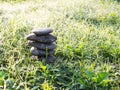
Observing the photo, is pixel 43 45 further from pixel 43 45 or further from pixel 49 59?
pixel 49 59

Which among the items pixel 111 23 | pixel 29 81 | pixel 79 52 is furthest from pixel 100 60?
pixel 111 23

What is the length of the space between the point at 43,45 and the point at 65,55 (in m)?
0.59

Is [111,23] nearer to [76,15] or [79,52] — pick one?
[76,15]

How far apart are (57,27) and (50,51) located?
1793 millimetres

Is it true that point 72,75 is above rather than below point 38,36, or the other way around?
below

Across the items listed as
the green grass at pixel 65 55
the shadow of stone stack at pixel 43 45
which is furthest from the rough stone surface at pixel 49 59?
the green grass at pixel 65 55

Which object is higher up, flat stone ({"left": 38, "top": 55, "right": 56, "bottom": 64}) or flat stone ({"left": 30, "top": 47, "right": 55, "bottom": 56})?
flat stone ({"left": 30, "top": 47, "right": 55, "bottom": 56})

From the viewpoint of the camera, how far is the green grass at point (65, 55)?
472 cm

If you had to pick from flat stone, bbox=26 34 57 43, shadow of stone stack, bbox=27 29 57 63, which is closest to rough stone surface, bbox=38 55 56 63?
shadow of stone stack, bbox=27 29 57 63

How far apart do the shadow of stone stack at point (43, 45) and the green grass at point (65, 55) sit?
16 centimetres

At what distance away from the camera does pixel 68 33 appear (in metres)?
6.55

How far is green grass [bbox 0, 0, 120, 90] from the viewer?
15.5 ft

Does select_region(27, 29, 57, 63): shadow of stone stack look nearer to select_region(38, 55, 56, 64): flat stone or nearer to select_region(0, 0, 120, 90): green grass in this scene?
select_region(38, 55, 56, 64): flat stone

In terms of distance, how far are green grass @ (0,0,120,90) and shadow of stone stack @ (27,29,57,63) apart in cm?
16
